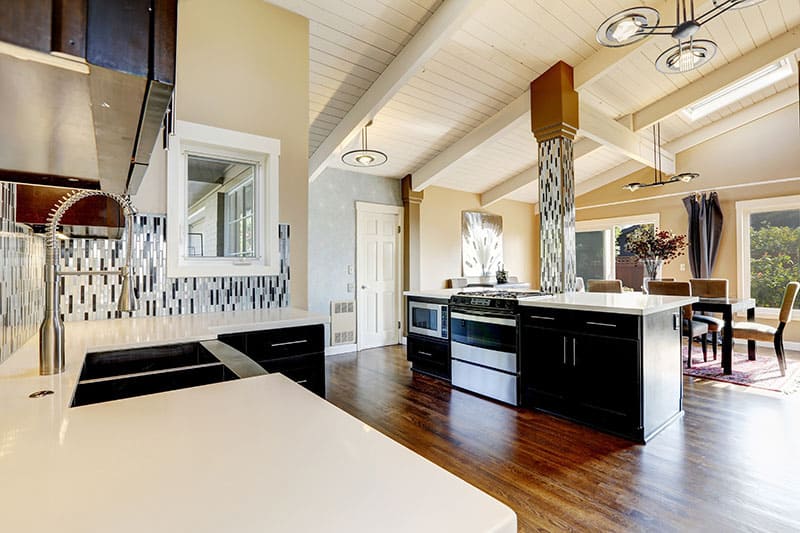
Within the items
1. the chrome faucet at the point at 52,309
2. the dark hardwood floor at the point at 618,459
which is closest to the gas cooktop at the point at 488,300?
the dark hardwood floor at the point at 618,459

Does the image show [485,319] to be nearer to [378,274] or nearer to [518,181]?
[378,274]

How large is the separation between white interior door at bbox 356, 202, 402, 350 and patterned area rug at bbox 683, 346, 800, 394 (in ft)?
12.2

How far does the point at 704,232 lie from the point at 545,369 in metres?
4.57

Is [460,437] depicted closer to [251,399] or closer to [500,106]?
[251,399]

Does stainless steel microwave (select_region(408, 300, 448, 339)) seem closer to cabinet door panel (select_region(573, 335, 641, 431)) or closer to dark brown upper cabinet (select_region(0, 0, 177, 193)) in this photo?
cabinet door panel (select_region(573, 335, 641, 431))

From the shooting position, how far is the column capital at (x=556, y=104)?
12.4ft

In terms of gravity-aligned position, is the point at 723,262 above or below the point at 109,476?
above

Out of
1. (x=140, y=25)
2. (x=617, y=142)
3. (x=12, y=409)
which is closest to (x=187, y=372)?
(x=12, y=409)

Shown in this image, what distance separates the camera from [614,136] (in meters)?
4.89

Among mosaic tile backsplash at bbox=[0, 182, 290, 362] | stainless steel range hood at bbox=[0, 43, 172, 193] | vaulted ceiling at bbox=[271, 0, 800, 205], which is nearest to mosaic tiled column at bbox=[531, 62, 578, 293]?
vaulted ceiling at bbox=[271, 0, 800, 205]

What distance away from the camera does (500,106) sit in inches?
174

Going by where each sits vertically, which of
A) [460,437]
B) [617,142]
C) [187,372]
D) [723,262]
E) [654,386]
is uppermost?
[617,142]

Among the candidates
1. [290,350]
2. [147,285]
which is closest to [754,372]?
[290,350]

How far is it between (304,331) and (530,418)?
1.96m
